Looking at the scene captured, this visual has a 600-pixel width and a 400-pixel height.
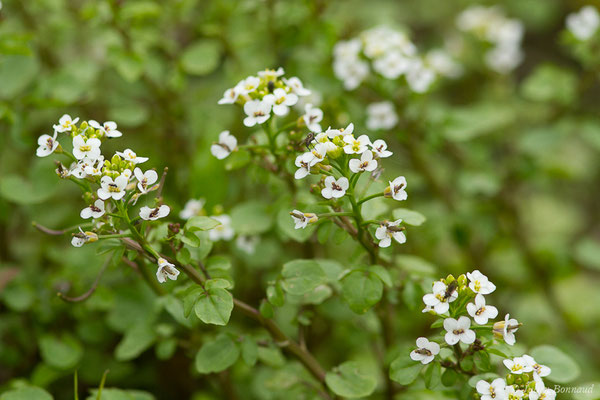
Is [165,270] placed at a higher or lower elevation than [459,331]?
lower

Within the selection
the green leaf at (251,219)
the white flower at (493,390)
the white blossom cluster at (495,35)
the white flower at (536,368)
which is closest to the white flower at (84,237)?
the green leaf at (251,219)

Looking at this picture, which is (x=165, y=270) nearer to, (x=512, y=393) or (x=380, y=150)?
(x=380, y=150)

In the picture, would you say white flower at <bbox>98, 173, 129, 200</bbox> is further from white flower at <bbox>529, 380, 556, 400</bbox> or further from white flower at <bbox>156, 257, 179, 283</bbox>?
white flower at <bbox>529, 380, 556, 400</bbox>

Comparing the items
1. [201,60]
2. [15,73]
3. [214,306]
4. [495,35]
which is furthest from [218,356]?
[495,35]

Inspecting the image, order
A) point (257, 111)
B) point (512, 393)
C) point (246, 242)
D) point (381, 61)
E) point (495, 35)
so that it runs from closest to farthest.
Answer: point (512, 393), point (257, 111), point (246, 242), point (381, 61), point (495, 35)

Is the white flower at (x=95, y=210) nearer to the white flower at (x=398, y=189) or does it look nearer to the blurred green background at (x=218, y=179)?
the blurred green background at (x=218, y=179)

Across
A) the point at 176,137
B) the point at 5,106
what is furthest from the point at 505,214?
the point at 5,106

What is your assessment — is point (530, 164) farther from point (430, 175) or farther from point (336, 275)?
point (336, 275)
